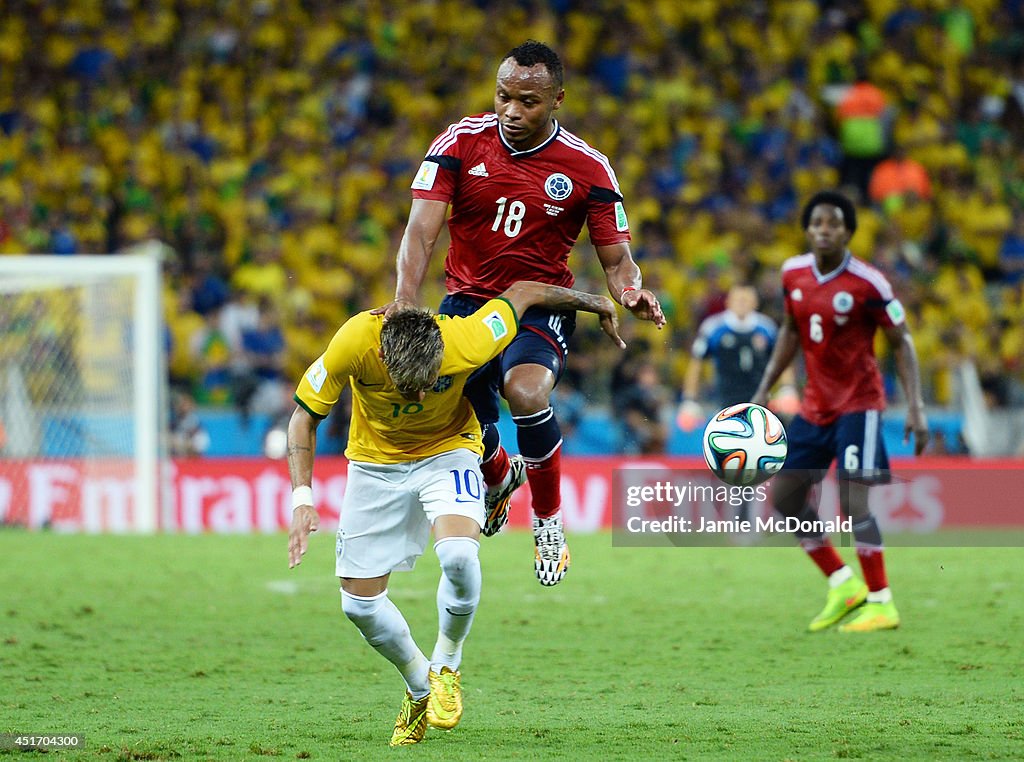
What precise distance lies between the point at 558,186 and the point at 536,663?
8.48 feet

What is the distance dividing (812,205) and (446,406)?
3.88 metres

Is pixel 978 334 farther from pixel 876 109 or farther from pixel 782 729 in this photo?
pixel 782 729

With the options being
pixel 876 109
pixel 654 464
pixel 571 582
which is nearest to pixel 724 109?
pixel 876 109

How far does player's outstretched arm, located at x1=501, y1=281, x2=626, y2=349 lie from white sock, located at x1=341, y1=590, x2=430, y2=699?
1.39m

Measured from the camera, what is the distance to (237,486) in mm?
15836

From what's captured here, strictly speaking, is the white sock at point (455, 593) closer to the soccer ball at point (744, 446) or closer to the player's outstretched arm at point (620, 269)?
the player's outstretched arm at point (620, 269)

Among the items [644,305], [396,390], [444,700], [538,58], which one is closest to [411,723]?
[444,700]

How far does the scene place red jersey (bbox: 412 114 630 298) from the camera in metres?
6.95

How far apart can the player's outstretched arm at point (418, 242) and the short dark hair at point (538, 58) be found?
2.45 ft

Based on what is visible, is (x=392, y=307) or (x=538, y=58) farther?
(x=538, y=58)

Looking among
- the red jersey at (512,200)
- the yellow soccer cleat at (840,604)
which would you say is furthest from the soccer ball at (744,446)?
the yellow soccer cleat at (840,604)

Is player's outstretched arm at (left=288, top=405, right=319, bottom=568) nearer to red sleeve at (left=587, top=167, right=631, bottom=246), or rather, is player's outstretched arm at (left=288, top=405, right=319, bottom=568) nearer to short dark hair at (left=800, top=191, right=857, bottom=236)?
red sleeve at (left=587, top=167, right=631, bottom=246)

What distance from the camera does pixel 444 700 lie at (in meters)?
6.05

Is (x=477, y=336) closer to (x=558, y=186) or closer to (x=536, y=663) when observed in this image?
(x=558, y=186)
